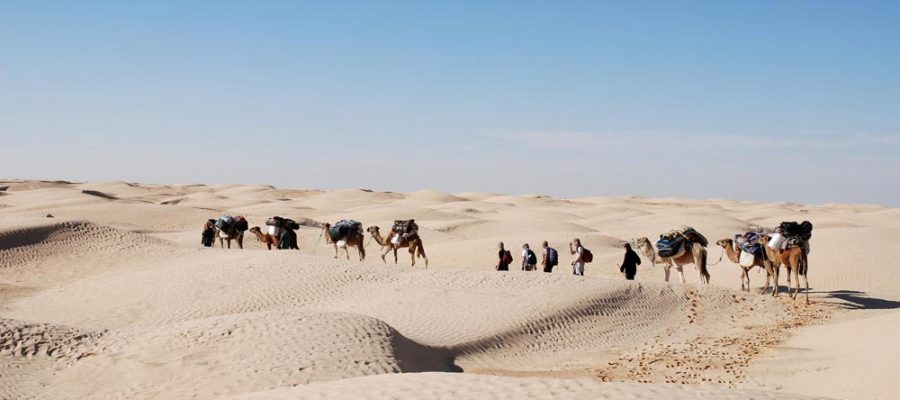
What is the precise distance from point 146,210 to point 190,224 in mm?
3741

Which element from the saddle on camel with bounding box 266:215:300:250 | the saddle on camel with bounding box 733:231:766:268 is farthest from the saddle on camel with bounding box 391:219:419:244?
the saddle on camel with bounding box 733:231:766:268

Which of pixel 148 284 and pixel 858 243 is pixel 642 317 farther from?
pixel 858 243

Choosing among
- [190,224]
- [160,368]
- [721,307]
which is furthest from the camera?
[190,224]

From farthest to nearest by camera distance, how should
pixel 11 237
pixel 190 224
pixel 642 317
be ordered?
1. pixel 190 224
2. pixel 11 237
3. pixel 642 317

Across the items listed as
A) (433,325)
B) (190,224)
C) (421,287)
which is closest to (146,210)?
(190,224)

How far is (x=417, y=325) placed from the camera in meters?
15.2

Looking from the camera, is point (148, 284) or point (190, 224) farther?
point (190, 224)

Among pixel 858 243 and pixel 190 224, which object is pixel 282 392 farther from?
pixel 190 224

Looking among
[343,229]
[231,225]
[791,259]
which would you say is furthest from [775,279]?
[231,225]

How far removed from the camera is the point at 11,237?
993 inches

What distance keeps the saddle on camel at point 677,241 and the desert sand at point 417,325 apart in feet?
2.91

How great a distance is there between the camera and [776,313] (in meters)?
18.0

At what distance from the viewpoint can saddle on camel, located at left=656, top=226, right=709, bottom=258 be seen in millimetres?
19938

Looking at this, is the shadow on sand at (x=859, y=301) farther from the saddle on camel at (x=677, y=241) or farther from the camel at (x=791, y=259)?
the saddle on camel at (x=677, y=241)
